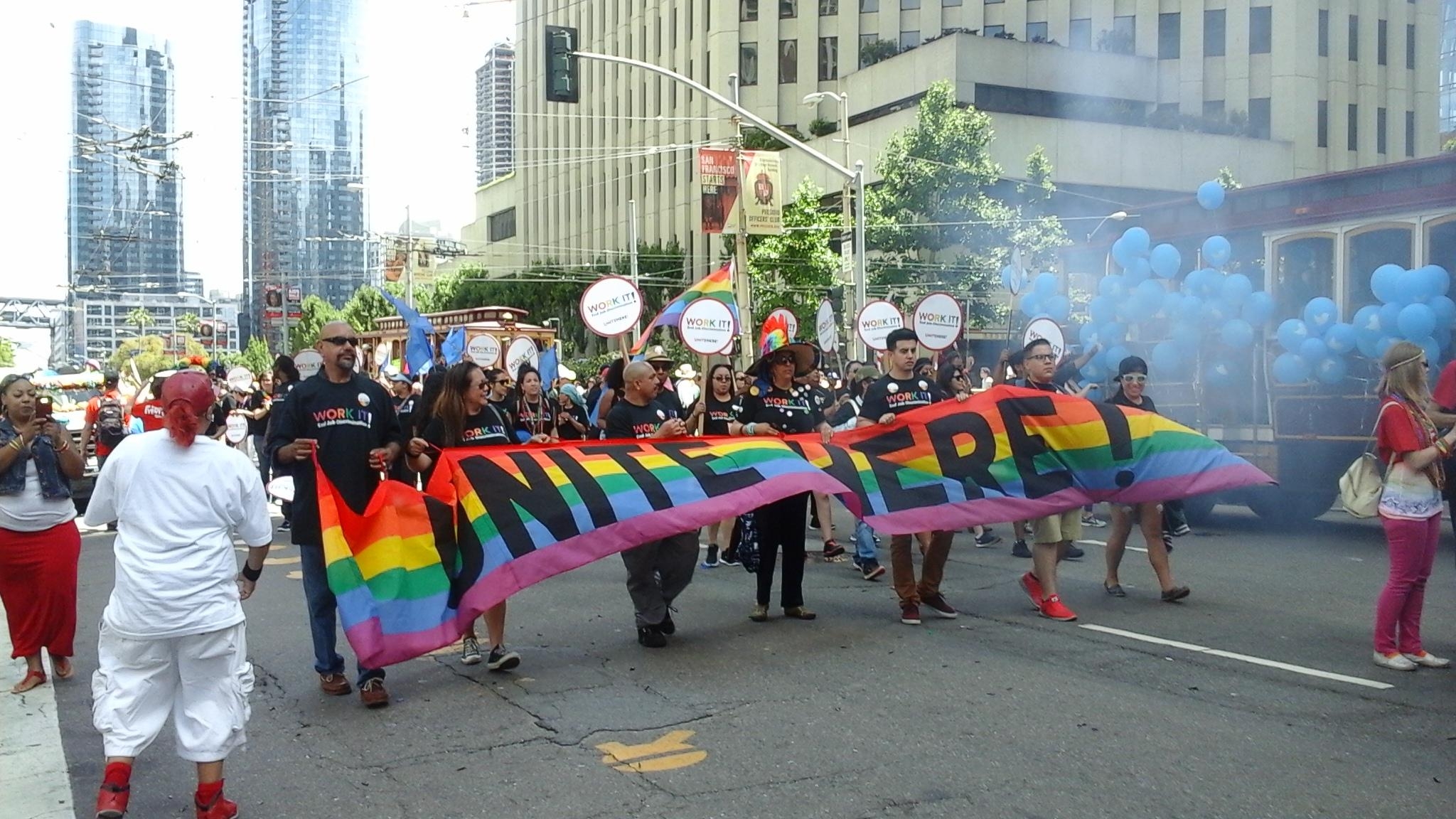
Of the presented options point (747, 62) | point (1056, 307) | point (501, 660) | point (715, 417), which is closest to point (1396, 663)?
point (501, 660)

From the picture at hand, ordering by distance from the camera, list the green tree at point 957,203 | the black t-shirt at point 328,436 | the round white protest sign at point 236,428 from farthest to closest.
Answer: the green tree at point 957,203, the round white protest sign at point 236,428, the black t-shirt at point 328,436

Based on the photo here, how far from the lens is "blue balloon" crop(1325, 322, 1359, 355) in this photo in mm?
12797

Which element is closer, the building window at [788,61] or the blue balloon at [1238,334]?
the blue balloon at [1238,334]

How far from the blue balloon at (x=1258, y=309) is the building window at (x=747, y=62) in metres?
48.2

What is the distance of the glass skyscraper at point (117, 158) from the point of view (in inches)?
1590

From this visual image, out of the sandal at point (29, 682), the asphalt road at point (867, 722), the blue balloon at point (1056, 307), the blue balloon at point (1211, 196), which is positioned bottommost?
the sandal at point (29, 682)

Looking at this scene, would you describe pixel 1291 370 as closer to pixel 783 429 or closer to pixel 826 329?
pixel 783 429

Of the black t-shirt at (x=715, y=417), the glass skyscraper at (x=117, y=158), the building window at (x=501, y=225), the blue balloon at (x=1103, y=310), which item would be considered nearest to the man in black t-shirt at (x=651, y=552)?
the black t-shirt at (x=715, y=417)

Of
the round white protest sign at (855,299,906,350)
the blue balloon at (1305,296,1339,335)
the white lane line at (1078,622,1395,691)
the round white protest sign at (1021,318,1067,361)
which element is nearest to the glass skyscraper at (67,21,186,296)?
the round white protest sign at (855,299,906,350)

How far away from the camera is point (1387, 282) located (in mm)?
12414

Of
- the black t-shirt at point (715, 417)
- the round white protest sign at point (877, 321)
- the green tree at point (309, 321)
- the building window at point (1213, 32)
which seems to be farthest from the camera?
the green tree at point (309, 321)

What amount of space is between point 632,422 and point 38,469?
3366 millimetres

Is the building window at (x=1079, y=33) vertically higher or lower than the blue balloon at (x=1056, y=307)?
higher

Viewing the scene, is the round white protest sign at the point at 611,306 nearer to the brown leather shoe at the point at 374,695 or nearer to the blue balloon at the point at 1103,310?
the blue balloon at the point at 1103,310
